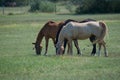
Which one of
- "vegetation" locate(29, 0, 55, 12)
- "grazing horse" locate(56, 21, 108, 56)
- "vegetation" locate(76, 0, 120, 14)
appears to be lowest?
"vegetation" locate(29, 0, 55, 12)

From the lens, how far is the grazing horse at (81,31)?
62.1 ft

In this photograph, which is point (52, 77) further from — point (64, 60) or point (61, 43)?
point (61, 43)

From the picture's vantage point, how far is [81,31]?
19266 millimetres

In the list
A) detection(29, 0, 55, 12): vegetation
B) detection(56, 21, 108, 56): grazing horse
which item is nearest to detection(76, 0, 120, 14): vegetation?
detection(29, 0, 55, 12): vegetation

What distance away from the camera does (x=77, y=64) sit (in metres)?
14.1

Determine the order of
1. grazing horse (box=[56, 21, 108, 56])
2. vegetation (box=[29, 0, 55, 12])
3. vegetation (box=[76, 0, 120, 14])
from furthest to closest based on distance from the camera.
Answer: vegetation (box=[29, 0, 55, 12])
vegetation (box=[76, 0, 120, 14])
grazing horse (box=[56, 21, 108, 56])

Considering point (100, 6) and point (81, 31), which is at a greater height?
point (81, 31)

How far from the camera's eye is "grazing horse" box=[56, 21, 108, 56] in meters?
18.9

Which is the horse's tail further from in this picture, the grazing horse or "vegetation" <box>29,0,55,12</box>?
"vegetation" <box>29,0,55,12</box>

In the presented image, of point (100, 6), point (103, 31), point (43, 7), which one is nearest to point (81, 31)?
point (103, 31)

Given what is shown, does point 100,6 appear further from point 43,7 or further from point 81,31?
point 81,31

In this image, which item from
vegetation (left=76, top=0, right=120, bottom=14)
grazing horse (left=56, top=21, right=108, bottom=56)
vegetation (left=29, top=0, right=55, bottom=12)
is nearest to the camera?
grazing horse (left=56, top=21, right=108, bottom=56)

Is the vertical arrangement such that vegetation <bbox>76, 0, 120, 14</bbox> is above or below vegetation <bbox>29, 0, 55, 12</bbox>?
above

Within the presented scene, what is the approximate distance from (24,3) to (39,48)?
8943 cm
